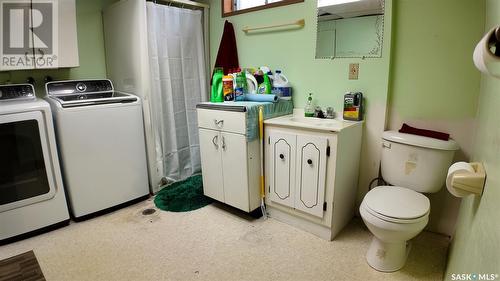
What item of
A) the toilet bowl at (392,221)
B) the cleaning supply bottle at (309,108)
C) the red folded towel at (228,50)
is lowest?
the toilet bowl at (392,221)

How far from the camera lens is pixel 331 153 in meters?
1.91

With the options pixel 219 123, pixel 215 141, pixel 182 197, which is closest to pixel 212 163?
pixel 215 141

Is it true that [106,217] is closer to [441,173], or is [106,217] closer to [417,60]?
[441,173]

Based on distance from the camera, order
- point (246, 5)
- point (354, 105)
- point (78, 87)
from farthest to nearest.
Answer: point (246, 5) < point (78, 87) < point (354, 105)

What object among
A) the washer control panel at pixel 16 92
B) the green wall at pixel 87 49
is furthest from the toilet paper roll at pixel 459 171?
the green wall at pixel 87 49

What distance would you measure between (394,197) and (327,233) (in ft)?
1.86

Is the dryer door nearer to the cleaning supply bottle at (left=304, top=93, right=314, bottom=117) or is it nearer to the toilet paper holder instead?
the cleaning supply bottle at (left=304, top=93, right=314, bottom=117)

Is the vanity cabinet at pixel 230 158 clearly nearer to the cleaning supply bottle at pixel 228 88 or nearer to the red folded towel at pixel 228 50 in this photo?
the cleaning supply bottle at pixel 228 88

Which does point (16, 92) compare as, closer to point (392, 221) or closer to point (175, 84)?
point (175, 84)

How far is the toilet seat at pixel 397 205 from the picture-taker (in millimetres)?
1553

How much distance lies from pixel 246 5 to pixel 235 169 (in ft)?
5.62

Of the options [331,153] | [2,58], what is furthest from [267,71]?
[2,58]

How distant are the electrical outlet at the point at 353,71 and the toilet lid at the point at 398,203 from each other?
2.82 feet

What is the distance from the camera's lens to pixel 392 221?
1558 mm
